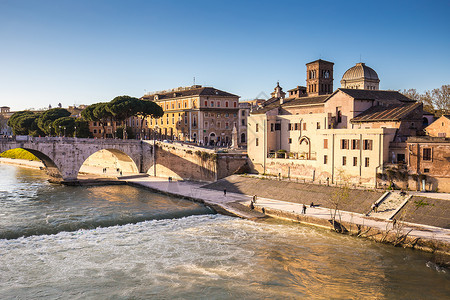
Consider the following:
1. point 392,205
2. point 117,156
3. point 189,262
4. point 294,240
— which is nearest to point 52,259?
point 189,262

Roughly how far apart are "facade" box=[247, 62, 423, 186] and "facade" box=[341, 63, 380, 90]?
1632 centimetres

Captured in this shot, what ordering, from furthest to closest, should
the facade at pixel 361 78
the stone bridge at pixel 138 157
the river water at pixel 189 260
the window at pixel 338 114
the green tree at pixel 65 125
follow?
the green tree at pixel 65 125, the facade at pixel 361 78, the stone bridge at pixel 138 157, the window at pixel 338 114, the river water at pixel 189 260

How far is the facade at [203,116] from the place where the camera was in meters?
73.9

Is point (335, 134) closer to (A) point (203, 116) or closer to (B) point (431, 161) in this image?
(B) point (431, 161)

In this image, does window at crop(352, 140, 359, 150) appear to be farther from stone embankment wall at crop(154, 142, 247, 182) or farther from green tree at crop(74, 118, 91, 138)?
green tree at crop(74, 118, 91, 138)

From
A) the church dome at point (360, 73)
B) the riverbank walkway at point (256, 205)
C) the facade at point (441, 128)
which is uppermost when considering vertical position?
the church dome at point (360, 73)

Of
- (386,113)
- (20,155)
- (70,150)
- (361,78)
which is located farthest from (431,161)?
(20,155)

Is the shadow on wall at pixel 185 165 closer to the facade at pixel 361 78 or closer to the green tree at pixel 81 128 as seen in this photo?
the green tree at pixel 81 128

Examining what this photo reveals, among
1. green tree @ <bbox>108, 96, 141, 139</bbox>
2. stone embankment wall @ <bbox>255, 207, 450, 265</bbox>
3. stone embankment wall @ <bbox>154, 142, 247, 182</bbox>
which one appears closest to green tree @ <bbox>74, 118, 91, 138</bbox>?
green tree @ <bbox>108, 96, 141, 139</bbox>

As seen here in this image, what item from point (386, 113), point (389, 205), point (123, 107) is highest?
point (123, 107)

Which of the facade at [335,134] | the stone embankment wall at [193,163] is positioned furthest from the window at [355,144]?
the stone embankment wall at [193,163]

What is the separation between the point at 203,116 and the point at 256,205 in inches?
1527

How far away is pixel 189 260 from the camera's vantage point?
25.2 meters

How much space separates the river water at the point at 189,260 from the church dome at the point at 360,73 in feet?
137
